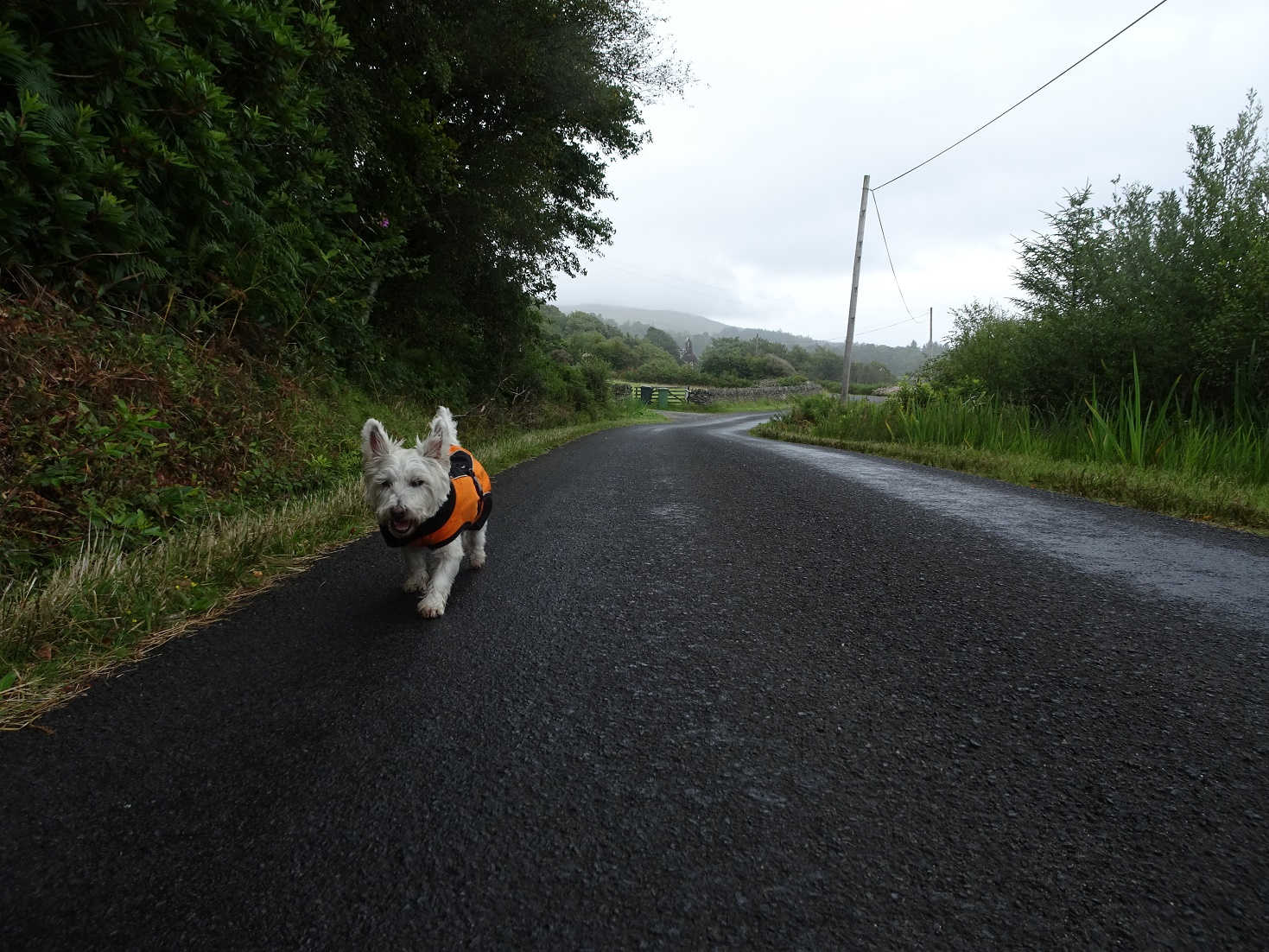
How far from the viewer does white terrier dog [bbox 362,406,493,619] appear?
3.12 m

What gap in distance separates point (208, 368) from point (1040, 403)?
15.2 metres

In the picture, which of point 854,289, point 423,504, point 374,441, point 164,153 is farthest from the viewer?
point 854,289

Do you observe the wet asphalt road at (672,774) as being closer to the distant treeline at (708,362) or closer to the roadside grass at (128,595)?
the roadside grass at (128,595)

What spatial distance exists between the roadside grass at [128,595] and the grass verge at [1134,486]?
7475mm

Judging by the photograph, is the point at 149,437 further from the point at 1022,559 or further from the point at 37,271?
the point at 1022,559

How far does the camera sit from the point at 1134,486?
6090 mm

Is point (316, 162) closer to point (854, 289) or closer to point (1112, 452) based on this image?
point (1112, 452)

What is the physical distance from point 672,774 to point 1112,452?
9.83 m

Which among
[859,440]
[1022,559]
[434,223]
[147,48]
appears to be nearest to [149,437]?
[147,48]

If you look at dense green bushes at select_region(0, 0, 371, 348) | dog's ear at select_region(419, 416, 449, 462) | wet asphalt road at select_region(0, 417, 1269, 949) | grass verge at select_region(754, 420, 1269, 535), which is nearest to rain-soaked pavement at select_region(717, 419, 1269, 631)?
wet asphalt road at select_region(0, 417, 1269, 949)

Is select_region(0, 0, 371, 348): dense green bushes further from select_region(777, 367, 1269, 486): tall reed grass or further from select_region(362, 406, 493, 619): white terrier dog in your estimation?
select_region(777, 367, 1269, 486): tall reed grass

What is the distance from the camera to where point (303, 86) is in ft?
22.3

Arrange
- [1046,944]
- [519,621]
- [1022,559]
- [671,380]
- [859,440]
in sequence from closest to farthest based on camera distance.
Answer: [1046,944] < [519,621] < [1022,559] < [859,440] < [671,380]

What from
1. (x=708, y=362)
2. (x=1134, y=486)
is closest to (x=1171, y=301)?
(x=1134, y=486)
